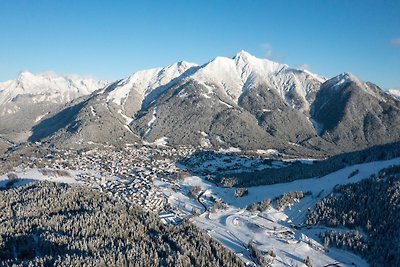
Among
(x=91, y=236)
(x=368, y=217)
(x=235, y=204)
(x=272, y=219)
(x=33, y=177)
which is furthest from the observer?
(x=33, y=177)

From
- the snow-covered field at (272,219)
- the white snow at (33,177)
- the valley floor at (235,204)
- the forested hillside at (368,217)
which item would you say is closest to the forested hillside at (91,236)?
the valley floor at (235,204)

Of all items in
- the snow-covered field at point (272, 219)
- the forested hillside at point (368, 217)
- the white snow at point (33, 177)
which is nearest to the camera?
the forested hillside at point (368, 217)

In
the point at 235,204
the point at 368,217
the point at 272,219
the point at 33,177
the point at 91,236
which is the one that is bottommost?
the point at 33,177

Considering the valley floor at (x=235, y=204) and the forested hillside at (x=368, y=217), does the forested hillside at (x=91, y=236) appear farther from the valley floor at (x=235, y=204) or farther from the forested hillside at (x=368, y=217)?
the forested hillside at (x=368, y=217)

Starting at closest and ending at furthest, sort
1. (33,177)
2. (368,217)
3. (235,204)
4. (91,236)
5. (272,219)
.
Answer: (91,236), (368,217), (272,219), (235,204), (33,177)

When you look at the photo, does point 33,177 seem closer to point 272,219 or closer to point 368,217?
point 272,219

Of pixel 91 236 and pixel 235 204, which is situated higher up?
pixel 91 236

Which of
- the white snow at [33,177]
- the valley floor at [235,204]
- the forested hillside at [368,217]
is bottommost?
the white snow at [33,177]

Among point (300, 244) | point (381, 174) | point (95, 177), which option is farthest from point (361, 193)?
point (95, 177)

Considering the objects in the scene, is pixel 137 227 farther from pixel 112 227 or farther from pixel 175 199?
pixel 175 199

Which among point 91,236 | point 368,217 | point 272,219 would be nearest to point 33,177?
point 91,236

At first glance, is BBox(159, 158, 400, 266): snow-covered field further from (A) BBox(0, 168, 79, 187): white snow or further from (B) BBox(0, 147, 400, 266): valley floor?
(A) BBox(0, 168, 79, 187): white snow
